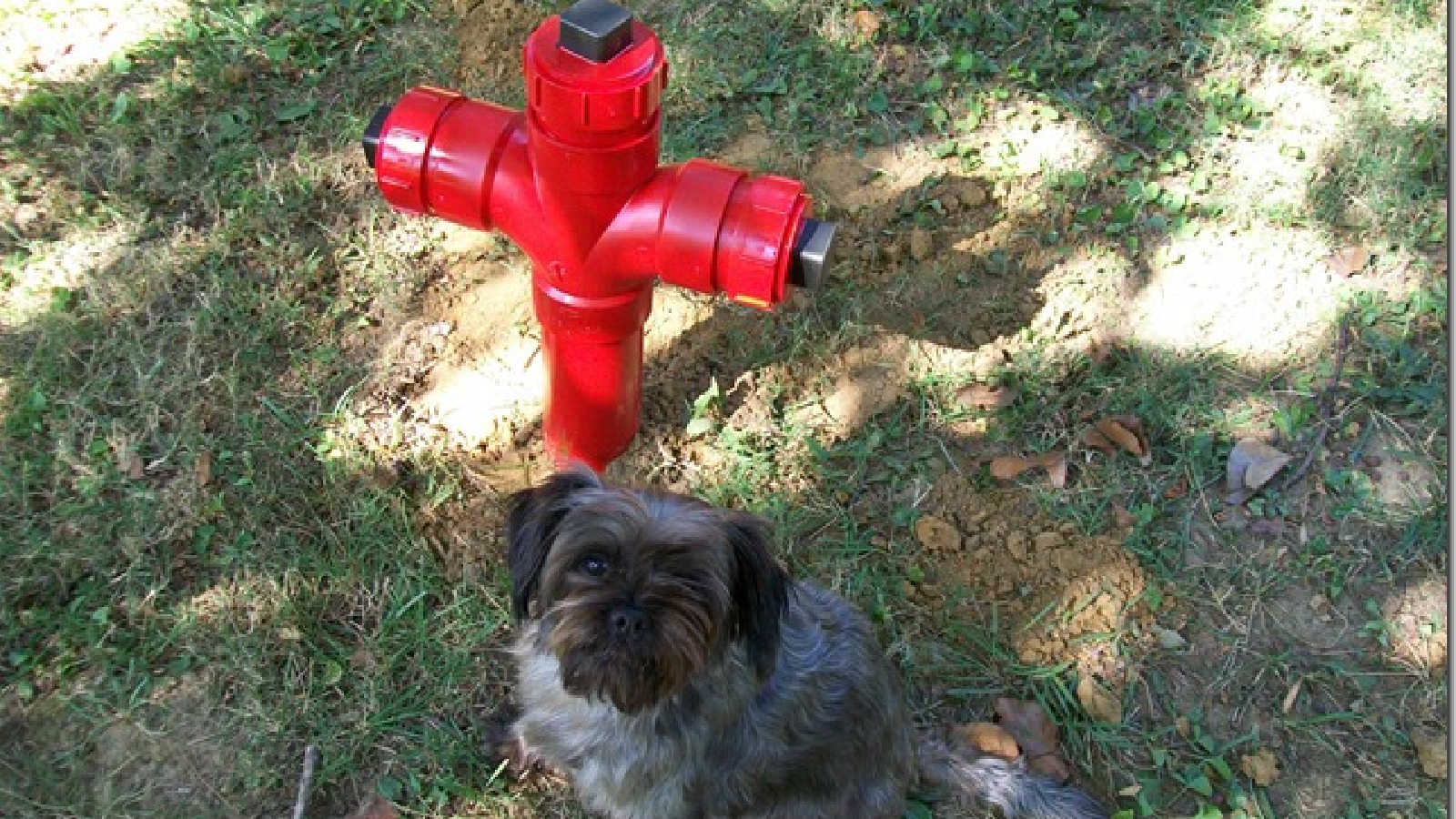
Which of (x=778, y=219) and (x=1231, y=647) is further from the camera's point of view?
(x=1231, y=647)

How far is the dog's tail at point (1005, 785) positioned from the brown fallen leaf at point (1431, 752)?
33.4 inches

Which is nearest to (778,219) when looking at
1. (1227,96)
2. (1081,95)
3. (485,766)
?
(485,766)

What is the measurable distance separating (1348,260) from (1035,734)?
1.84 m

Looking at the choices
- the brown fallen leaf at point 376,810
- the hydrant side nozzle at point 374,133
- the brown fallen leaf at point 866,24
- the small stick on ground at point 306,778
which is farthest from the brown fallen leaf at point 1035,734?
the brown fallen leaf at point 866,24

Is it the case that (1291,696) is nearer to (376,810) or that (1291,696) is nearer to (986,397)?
(986,397)

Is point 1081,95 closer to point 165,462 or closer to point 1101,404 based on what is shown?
point 1101,404

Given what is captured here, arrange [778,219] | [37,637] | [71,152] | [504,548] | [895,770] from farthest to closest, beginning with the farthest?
[71,152]
[504,548]
[37,637]
[895,770]
[778,219]

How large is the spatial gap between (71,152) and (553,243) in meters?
2.10

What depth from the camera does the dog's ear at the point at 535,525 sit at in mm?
2307

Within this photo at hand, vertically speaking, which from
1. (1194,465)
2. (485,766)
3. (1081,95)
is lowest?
(485,766)

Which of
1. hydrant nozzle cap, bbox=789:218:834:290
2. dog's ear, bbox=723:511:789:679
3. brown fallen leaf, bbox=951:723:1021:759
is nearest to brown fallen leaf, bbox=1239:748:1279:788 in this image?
brown fallen leaf, bbox=951:723:1021:759

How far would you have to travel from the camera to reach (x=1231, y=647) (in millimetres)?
3092

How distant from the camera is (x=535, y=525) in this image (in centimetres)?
231

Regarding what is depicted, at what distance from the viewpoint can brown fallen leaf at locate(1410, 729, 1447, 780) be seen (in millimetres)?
2918
